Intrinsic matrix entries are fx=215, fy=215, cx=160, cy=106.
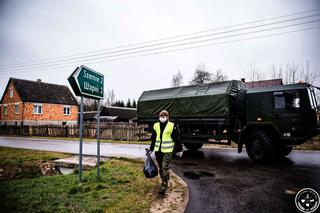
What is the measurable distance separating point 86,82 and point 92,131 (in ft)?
64.2

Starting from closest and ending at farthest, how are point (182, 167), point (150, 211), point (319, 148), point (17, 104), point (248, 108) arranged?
point (150, 211) → point (182, 167) → point (248, 108) → point (319, 148) → point (17, 104)

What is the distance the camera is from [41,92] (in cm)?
4031

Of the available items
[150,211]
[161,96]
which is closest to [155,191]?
[150,211]

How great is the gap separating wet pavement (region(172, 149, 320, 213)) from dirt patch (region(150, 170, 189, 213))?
150 millimetres

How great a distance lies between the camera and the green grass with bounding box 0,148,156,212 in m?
4.12

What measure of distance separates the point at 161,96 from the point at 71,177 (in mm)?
6724

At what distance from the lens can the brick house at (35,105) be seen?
3644 centimetres

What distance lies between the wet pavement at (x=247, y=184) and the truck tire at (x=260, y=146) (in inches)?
16.7

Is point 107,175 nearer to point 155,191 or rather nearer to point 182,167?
point 155,191

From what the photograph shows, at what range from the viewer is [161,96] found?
12023mm

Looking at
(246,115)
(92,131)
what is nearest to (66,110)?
(92,131)

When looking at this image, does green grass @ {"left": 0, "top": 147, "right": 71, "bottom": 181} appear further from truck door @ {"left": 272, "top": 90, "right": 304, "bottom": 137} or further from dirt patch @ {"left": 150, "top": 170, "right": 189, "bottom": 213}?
truck door @ {"left": 272, "top": 90, "right": 304, "bottom": 137}

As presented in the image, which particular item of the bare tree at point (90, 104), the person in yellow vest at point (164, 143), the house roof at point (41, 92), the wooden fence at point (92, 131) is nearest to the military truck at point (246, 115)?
the person in yellow vest at point (164, 143)

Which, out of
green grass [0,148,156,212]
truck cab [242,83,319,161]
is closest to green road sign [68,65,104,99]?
green grass [0,148,156,212]
